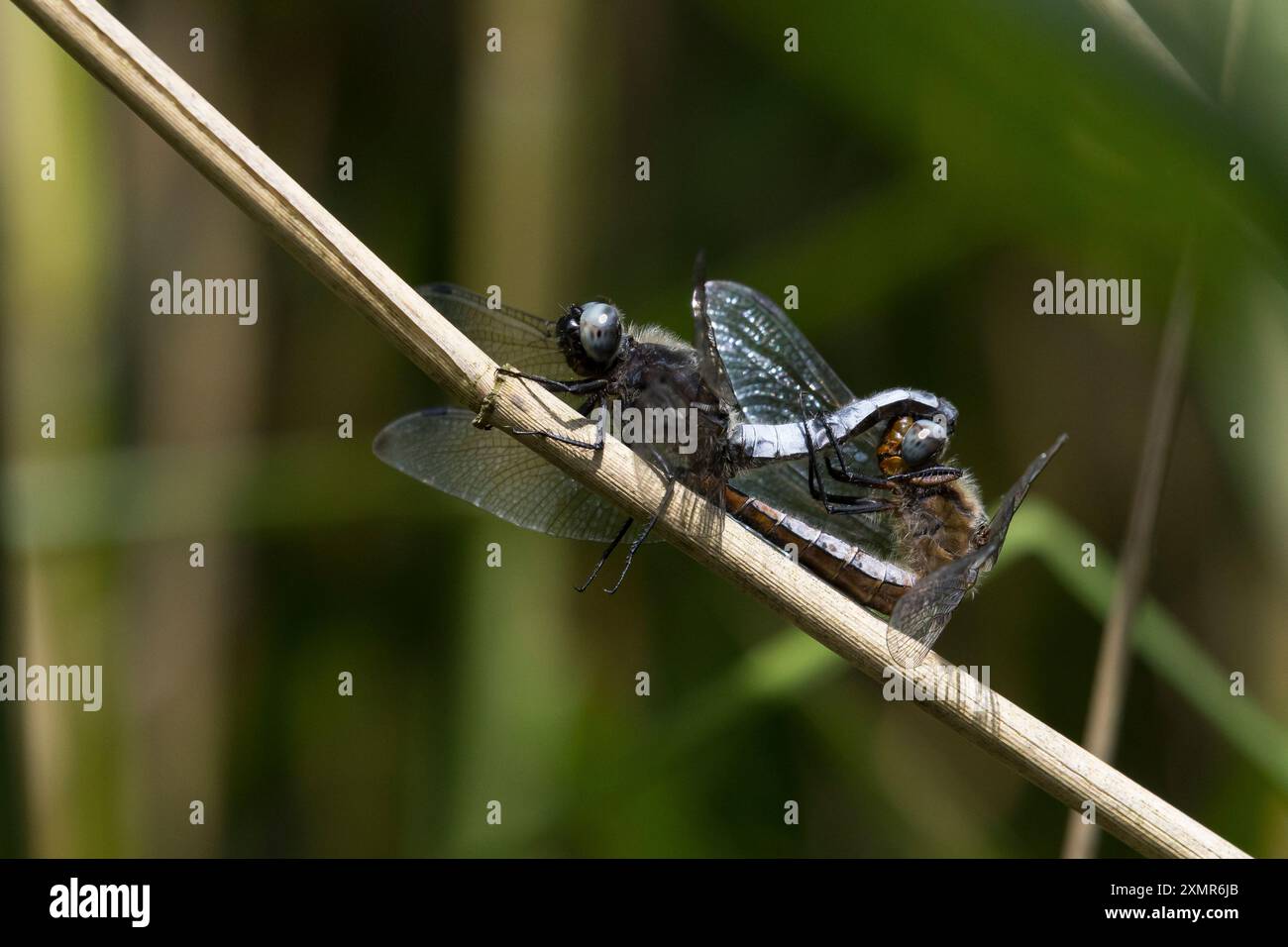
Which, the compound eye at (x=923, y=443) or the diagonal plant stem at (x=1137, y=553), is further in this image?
the compound eye at (x=923, y=443)

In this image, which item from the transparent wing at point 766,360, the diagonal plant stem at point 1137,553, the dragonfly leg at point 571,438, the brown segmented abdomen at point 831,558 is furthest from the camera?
the transparent wing at point 766,360

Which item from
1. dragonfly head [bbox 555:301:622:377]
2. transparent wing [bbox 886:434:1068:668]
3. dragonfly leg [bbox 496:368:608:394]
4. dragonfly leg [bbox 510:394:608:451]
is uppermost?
dragonfly head [bbox 555:301:622:377]

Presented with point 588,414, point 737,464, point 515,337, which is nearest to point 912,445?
point 737,464

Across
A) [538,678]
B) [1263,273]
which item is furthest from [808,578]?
[538,678]

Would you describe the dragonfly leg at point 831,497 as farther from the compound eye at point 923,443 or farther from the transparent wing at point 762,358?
the transparent wing at point 762,358

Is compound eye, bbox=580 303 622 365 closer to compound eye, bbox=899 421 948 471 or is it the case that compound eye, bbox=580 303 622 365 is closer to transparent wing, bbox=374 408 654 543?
transparent wing, bbox=374 408 654 543

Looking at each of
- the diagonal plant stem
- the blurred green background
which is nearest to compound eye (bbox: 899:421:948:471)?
the diagonal plant stem

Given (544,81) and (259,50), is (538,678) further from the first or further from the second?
(259,50)

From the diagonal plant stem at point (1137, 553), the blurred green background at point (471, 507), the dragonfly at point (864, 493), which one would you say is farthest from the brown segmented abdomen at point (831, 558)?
the blurred green background at point (471, 507)
